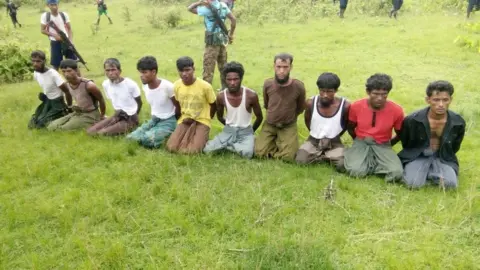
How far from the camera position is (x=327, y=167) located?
4.88 meters

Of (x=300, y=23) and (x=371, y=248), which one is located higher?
(x=300, y=23)

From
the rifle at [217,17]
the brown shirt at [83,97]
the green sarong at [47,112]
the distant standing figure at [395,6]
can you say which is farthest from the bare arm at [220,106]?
Result: the distant standing figure at [395,6]

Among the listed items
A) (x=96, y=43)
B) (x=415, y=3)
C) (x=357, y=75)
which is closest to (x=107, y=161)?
(x=357, y=75)

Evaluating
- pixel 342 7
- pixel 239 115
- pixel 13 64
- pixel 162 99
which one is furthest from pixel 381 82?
pixel 342 7

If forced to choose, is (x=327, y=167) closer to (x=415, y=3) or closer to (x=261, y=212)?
(x=261, y=212)

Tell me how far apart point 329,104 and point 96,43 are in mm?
11064

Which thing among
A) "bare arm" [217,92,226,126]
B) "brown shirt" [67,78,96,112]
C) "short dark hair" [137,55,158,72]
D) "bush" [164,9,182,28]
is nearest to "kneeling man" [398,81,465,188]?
"bare arm" [217,92,226,126]

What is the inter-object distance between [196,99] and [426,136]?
282cm

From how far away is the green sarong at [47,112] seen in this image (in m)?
6.32

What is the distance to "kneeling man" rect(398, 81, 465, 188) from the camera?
4.30 metres

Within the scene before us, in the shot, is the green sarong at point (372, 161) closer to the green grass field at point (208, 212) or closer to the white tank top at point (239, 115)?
the green grass field at point (208, 212)

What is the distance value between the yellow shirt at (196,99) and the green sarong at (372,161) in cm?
193

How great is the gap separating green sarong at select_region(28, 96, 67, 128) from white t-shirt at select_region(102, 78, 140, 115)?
90 cm

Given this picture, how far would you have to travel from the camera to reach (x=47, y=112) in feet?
20.9
